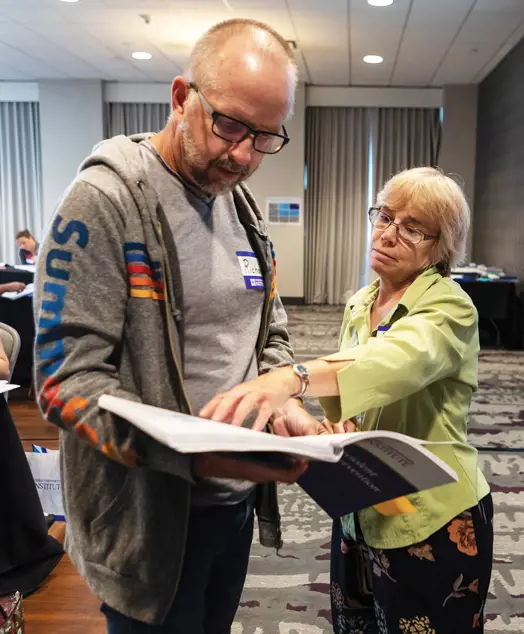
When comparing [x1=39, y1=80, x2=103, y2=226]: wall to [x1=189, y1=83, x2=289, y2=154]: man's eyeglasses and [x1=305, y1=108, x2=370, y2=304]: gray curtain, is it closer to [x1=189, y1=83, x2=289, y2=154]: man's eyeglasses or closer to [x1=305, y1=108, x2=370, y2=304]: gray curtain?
[x1=305, y1=108, x2=370, y2=304]: gray curtain

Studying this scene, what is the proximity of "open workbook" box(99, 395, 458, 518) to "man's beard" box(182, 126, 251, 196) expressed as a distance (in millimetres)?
390

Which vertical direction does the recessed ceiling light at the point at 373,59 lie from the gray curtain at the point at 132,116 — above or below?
above

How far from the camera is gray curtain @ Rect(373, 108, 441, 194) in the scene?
9797 mm

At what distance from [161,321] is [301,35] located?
695cm

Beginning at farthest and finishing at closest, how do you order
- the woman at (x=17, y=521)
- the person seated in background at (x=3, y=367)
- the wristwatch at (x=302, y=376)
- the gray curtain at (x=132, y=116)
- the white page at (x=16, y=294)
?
the gray curtain at (x=132, y=116) < the white page at (x=16, y=294) < the person seated in background at (x=3, y=367) < the woman at (x=17, y=521) < the wristwatch at (x=302, y=376)

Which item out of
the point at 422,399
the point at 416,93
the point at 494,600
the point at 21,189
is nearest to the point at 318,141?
the point at 416,93

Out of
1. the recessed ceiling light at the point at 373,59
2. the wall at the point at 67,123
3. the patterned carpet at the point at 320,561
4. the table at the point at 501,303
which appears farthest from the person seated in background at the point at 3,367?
the wall at the point at 67,123

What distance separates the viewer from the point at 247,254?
107 cm

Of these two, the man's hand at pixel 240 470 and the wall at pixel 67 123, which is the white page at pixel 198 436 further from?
the wall at pixel 67 123

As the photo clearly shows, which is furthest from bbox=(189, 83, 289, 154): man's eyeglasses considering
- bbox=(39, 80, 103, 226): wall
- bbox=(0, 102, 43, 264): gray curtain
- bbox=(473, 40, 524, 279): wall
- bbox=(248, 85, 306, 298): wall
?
bbox=(0, 102, 43, 264): gray curtain

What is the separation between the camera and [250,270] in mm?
1060

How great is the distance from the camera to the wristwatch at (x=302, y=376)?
3.22 feet

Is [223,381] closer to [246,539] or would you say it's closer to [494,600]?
[246,539]

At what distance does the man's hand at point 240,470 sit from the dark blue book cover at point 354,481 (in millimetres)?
69
